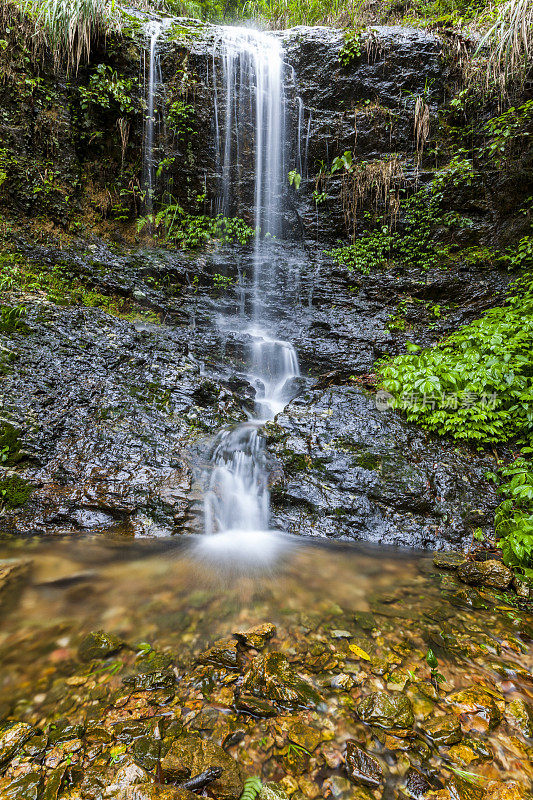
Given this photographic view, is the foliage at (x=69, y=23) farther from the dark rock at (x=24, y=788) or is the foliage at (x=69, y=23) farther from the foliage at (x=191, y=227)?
the dark rock at (x=24, y=788)

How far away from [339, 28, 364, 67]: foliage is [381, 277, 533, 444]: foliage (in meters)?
7.52

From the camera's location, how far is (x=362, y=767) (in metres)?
1.41

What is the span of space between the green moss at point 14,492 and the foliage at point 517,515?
4898 millimetres

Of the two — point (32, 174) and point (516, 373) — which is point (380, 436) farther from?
point (32, 174)

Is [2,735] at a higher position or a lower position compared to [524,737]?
higher

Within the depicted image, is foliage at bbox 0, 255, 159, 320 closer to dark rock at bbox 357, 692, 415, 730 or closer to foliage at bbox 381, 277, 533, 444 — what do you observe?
foliage at bbox 381, 277, 533, 444

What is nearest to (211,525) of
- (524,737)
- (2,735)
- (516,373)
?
(2,735)

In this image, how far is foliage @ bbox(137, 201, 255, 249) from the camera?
25.3 feet

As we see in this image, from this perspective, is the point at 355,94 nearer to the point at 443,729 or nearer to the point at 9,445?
the point at 9,445

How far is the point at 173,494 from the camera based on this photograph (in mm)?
3848

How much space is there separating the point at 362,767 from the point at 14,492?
385cm

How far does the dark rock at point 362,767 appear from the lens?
1365 millimetres

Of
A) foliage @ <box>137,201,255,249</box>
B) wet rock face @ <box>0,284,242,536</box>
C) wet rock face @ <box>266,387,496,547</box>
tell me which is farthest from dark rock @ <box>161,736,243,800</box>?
foliage @ <box>137,201,255,249</box>

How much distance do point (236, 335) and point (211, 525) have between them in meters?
4.43
